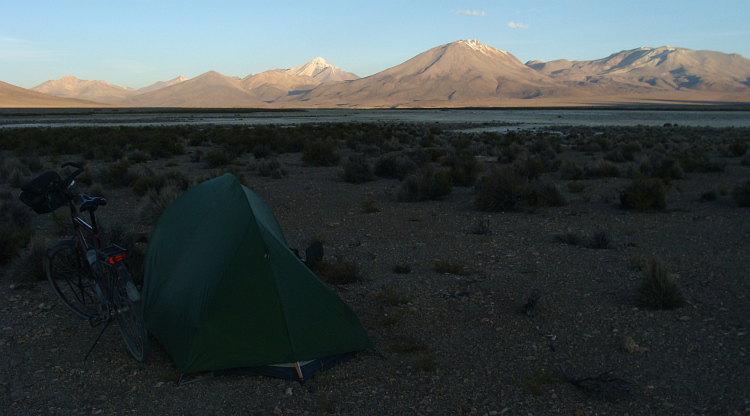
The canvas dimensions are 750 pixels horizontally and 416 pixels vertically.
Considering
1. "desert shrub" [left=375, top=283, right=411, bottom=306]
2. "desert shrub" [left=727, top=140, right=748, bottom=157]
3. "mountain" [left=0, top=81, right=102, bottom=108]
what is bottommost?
"desert shrub" [left=375, top=283, right=411, bottom=306]

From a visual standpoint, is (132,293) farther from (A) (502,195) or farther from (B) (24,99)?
(B) (24,99)

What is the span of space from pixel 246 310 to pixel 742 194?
10867 mm

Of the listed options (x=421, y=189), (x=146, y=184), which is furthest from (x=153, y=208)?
(x=421, y=189)

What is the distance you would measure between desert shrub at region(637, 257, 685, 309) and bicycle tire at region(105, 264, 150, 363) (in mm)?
5064

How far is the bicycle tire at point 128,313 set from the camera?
425 centimetres

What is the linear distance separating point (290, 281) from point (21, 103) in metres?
195

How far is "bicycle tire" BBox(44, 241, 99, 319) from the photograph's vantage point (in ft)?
16.7

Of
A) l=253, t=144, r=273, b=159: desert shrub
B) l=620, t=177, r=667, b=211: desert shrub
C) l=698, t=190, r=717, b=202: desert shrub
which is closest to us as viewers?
l=620, t=177, r=667, b=211: desert shrub

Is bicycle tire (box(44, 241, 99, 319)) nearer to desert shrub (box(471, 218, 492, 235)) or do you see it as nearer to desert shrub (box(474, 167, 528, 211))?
desert shrub (box(471, 218, 492, 235))

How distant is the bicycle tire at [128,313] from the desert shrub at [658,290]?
506 centimetres

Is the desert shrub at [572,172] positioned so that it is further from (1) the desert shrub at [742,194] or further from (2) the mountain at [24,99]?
(2) the mountain at [24,99]

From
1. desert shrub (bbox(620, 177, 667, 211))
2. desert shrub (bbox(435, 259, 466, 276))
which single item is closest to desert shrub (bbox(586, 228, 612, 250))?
desert shrub (bbox(435, 259, 466, 276))

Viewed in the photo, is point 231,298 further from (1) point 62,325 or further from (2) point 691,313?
(2) point 691,313

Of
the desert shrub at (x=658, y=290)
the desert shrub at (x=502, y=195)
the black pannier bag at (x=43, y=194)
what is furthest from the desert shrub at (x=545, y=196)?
the black pannier bag at (x=43, y=194)
